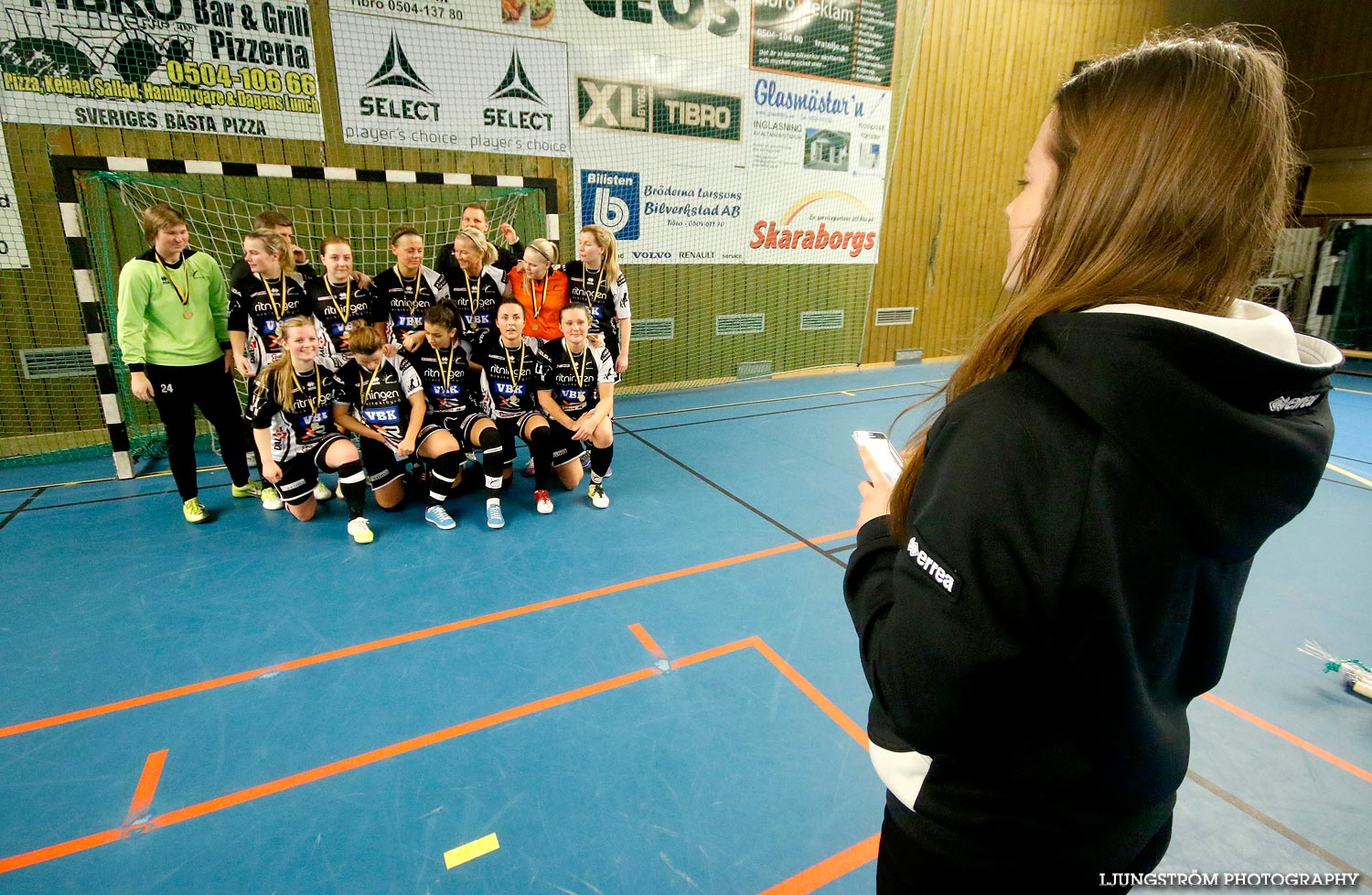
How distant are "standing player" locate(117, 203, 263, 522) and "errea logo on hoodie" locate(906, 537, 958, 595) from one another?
15.0ft

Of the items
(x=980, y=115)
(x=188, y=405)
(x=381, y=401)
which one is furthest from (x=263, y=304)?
(x=980, y=115)

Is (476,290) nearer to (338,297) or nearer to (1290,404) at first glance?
(338,297)

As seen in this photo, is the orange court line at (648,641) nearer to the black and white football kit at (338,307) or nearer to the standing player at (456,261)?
the black and white football kit at (338,307)

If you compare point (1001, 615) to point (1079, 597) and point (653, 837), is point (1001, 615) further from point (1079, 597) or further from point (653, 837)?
point (653, 837)

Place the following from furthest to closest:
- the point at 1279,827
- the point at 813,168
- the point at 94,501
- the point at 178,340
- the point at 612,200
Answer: the point at 813,168
the point at 612,200
the point at 94,501
the point at 178,340
the point at 1279,827

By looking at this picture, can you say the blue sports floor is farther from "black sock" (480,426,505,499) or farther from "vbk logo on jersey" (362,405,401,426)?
"vbk logo on jersey" (362,405,401,426)

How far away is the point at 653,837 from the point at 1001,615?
1677mm

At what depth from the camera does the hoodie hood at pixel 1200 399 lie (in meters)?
0.60

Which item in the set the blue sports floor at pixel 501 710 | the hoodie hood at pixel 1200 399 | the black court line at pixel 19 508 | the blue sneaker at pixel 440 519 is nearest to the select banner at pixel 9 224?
the black court line at pixel 19 508

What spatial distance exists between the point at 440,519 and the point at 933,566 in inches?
152

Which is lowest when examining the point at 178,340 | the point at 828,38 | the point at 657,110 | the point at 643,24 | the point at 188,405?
the point at 188,405

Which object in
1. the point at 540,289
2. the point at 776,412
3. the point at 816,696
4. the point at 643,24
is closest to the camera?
the point at 816,696

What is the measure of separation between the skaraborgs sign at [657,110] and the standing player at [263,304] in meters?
3.53

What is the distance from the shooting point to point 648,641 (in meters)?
2.88
